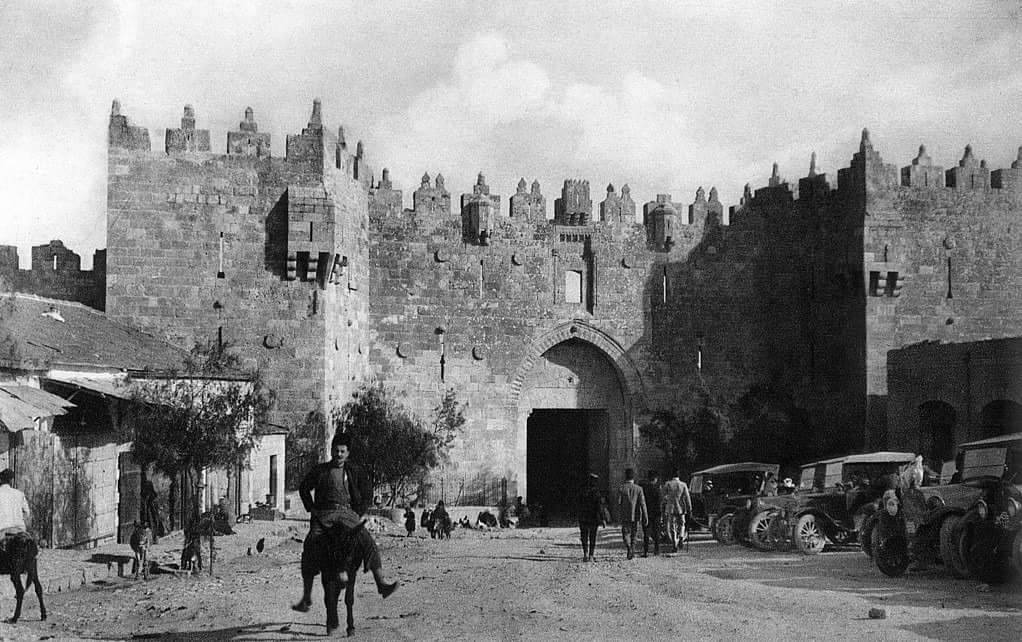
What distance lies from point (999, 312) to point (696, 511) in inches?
451

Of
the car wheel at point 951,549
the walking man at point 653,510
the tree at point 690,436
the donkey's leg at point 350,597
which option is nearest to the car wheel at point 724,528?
the walking man at point 653,510

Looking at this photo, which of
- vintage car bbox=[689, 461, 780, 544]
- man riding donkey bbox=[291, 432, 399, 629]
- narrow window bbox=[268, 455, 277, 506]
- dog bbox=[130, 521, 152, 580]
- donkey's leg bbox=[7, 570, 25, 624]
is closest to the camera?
man riding donkey bbox=[291, 432, 399, 629]

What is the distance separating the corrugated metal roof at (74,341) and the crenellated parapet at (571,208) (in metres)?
10.4

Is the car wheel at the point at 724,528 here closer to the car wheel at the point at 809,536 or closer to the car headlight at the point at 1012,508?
the car wheel at the point at 809,536

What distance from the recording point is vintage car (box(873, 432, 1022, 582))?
11797 millimetres

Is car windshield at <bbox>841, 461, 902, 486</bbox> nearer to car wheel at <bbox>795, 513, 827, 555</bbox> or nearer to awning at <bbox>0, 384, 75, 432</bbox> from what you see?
car wheel at <bbox>795, 513, 827, 555</bbox>

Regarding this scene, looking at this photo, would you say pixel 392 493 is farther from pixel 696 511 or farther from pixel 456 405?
pixel 696 511

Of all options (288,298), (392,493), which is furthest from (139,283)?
(392,493)

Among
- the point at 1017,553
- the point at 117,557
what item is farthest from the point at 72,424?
the point at 1017,553

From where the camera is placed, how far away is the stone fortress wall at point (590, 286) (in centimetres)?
2408

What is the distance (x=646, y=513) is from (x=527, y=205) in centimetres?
1290

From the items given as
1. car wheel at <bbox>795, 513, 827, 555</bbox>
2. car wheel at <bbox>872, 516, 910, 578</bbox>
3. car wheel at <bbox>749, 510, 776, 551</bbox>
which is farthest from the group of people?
car wheel at <bbox>872, 516, 910, 578</bbox>

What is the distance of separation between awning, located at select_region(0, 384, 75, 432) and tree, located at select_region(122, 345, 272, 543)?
3.48 feet

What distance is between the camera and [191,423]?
14.7 m
